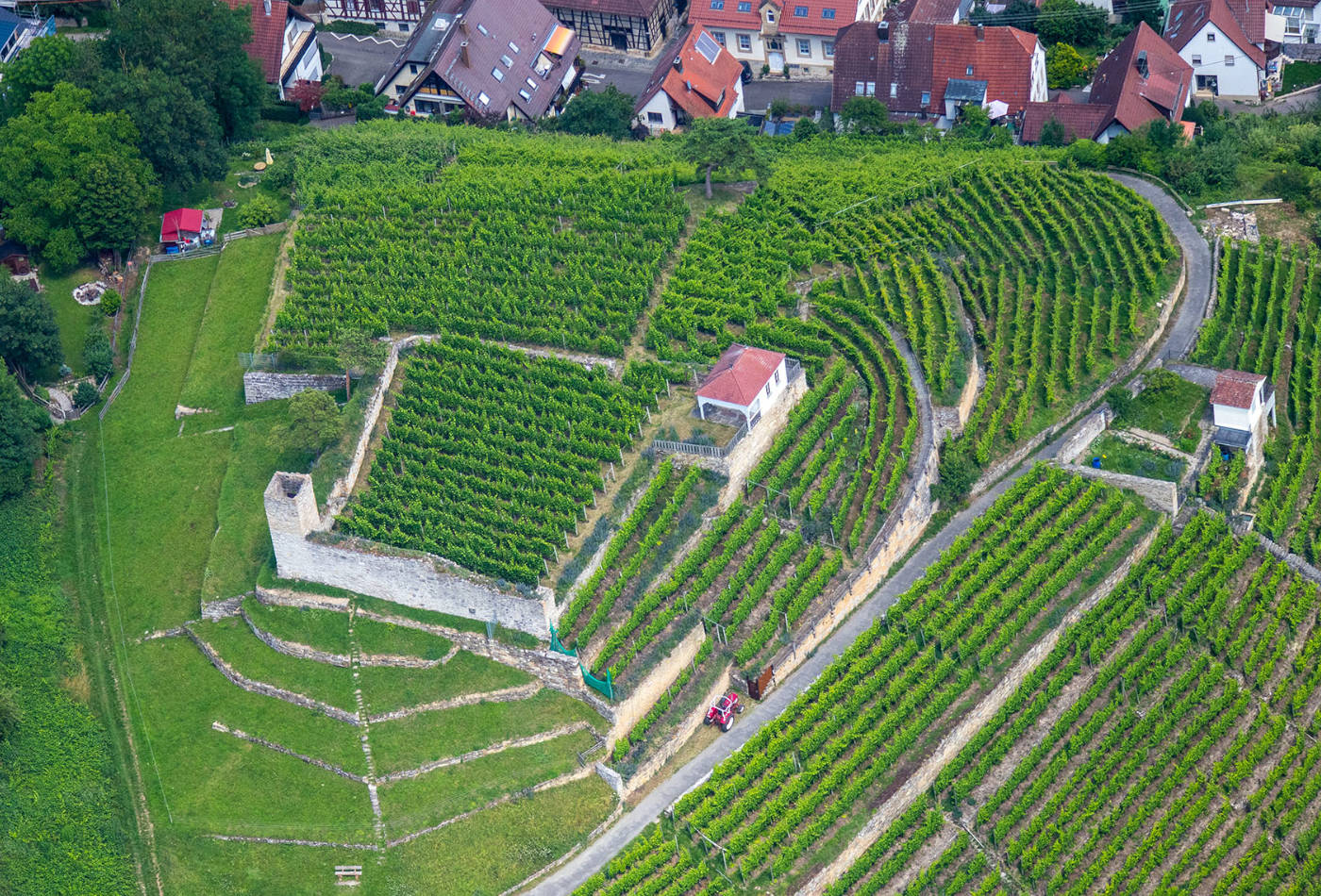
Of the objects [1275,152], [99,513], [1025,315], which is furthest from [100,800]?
[1275,152]

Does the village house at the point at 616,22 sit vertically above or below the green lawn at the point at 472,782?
above

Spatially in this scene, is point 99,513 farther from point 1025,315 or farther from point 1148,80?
point 1148,80

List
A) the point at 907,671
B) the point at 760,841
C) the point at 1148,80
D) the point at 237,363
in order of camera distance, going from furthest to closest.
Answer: the point at 1148,80 < the point at 237,363 < the point at 907,671 < the point at 760,841

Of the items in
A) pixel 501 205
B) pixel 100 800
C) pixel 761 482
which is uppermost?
pixel 501 205

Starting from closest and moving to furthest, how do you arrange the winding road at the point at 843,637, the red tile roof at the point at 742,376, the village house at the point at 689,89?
the winding road at the point at 843,637 → the red tile roof at the point at 742,376 → the village house at the point at 689,89

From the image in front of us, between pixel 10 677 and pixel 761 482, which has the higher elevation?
pixel 761 482

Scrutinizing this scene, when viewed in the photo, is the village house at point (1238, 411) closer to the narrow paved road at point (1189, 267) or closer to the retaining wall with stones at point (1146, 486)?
the retaining wall with stones at point (1146, 486)

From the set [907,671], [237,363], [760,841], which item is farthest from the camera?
[237,363]

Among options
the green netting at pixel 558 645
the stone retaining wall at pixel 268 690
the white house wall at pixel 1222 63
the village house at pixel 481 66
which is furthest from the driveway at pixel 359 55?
the green netting at pixel 558 645
